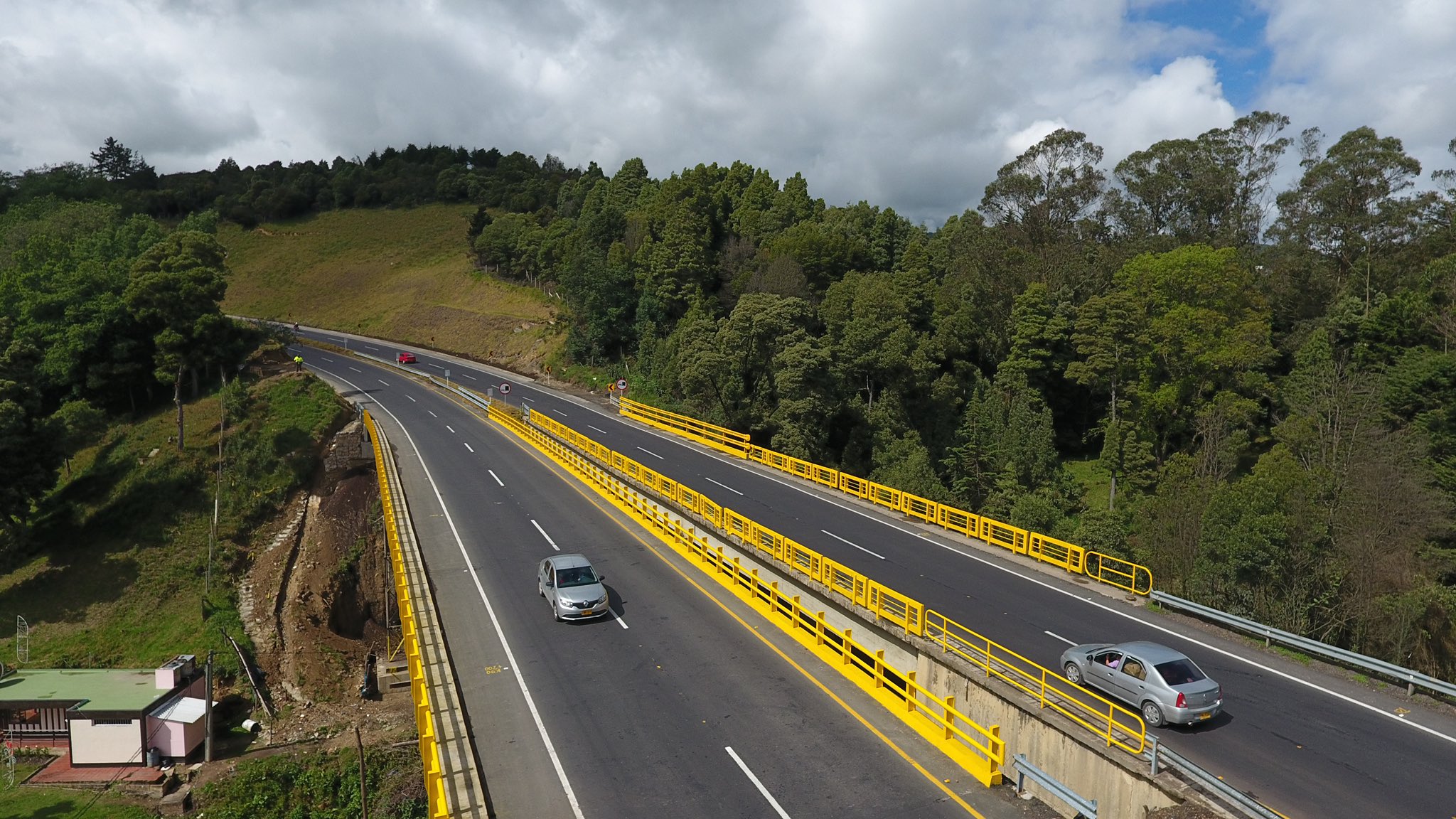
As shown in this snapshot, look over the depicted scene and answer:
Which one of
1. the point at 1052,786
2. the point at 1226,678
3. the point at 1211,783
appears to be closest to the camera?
the point at 1211,783

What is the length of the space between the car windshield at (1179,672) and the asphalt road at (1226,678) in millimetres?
902

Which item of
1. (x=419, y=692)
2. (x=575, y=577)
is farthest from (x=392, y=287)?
(x=419, y=692)

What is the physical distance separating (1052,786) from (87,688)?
111ft

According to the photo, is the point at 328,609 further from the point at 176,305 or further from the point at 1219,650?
the point at 1219,650

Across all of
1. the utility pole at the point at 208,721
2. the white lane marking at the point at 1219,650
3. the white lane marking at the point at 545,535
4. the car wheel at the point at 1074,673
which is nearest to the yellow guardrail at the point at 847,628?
the car wheel at the point at 1074,673

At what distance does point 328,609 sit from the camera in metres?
35.2

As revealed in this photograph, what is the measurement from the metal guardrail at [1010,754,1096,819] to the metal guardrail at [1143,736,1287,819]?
1148mm

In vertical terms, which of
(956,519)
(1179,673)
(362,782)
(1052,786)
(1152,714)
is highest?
(1179,673)

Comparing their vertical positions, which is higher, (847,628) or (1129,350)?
(1129,350)

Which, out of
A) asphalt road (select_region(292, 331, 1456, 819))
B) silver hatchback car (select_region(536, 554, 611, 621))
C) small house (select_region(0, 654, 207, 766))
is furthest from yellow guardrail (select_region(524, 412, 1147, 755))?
small house (select_region(0, 654, 207, 766))

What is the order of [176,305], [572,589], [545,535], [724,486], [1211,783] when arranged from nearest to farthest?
[1211,783], [572,589], [545,535], [724,486], [176,305]

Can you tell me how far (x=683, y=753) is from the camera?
13930mm

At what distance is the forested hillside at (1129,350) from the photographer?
30.5 m

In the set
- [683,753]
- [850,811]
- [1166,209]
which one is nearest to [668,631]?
[683,753]
